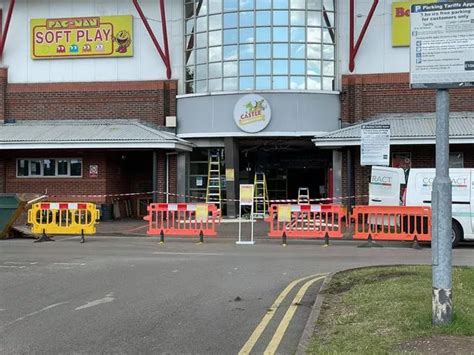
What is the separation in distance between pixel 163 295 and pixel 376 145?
9.07 m

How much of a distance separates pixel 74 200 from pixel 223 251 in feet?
39.9

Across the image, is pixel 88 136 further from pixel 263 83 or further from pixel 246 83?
pixel 263 83

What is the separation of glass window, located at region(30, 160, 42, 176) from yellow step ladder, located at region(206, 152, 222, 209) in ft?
24.6

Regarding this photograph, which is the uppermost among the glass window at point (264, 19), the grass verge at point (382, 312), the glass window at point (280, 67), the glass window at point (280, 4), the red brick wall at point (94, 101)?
the glass window at point (280, 4)

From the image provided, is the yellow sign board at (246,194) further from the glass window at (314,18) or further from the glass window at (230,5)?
the glass window at (230,5)

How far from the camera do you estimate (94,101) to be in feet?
83.9

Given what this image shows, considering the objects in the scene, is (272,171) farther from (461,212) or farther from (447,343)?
(447,343)

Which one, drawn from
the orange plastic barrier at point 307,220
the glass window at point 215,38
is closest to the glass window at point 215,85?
the glass window at point 215,38

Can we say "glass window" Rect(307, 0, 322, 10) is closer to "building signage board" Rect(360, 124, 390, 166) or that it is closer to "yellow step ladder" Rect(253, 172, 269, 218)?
"yellow step ladder" Rect(253, 172, 269, 218)

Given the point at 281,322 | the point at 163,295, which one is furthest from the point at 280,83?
the point at 281,322

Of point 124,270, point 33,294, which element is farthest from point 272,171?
point 33,294

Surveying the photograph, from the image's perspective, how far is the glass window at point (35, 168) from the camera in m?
25.5

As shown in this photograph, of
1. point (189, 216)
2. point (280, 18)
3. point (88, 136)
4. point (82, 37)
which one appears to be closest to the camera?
point (189, 216)

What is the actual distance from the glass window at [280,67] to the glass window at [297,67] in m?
0.25
